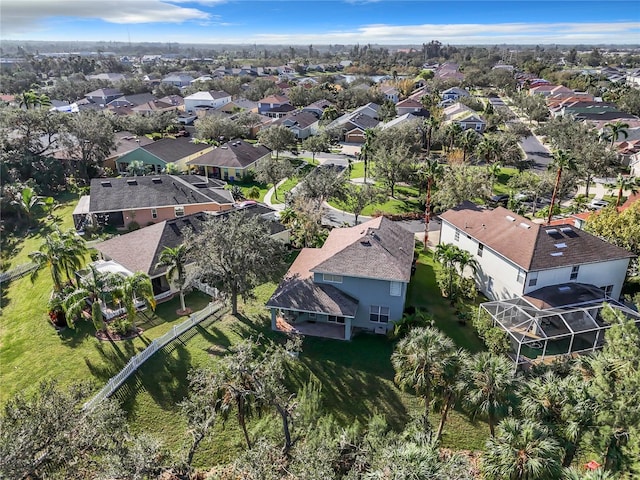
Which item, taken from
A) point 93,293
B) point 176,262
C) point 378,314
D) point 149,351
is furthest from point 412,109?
point 149,351

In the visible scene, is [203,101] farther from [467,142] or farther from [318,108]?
[467,142]

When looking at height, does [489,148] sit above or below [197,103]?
below

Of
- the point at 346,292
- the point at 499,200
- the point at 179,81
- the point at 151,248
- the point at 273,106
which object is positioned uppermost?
the point at 179,81

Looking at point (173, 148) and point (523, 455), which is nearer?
point (523, 455)

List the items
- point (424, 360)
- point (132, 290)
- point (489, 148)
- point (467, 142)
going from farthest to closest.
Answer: point (467, 142), point (489, 148), point (132, 290), point (424, 360)

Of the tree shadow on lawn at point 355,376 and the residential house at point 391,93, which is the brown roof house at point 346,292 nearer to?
the tree shadow on lawn at point 355,376

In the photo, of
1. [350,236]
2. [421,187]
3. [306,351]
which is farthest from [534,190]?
[306,351]

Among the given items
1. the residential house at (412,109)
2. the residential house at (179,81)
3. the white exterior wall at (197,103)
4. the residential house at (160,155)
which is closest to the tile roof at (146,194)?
the residential house at (160,155)
